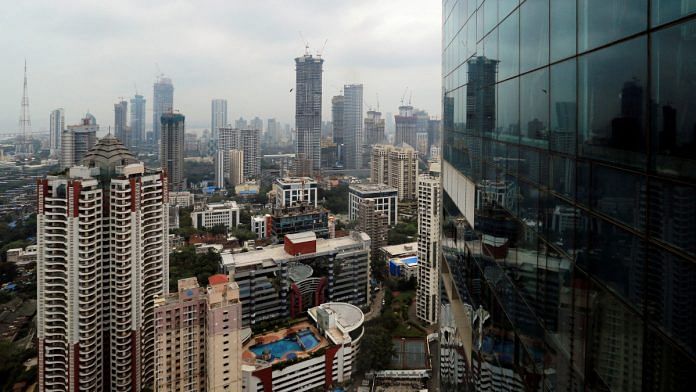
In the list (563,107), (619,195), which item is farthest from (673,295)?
(563,107)

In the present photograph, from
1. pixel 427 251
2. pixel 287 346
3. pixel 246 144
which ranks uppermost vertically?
pixel 246 144

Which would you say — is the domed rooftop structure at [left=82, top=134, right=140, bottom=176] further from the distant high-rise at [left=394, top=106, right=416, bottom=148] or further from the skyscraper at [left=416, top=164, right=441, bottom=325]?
the distant high-rise at [left=394, top=106, right=416, bottom=148]

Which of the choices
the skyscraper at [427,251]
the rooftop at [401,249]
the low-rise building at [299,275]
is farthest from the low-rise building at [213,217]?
the skyscraper at [427,251]

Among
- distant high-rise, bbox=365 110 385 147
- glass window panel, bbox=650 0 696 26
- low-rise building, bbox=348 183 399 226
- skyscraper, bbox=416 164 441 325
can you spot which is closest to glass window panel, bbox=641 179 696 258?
glass window panel, bbox=650 0 696 26

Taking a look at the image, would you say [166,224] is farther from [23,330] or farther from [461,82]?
[461,82]

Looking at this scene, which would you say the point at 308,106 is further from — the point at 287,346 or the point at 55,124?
the point at 287,346

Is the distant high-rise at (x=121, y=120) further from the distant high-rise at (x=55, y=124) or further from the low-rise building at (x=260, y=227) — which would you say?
the low-rise building at (x=260, y=227)

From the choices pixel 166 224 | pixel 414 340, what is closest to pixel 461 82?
pixel 166 224
